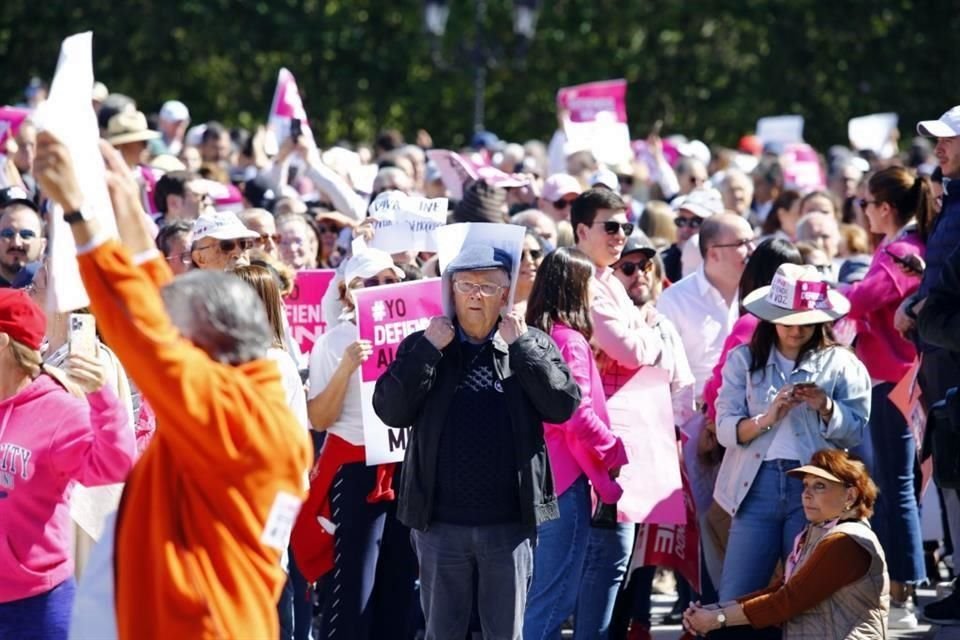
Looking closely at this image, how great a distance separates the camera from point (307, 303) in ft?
31.7

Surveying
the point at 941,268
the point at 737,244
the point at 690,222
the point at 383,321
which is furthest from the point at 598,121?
the point at 383,321

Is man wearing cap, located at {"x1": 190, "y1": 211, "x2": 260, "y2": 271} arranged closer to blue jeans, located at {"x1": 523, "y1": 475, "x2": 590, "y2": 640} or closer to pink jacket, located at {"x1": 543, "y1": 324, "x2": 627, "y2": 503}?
pink jacket, located at {"x1": 543, "y1": 324, "x2": 627, "y2": 503}

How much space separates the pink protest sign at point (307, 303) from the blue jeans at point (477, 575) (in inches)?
104

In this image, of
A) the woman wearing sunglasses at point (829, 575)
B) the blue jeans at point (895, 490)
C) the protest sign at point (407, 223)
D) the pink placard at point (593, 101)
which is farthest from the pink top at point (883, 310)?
the pink placard at point (593, 101)

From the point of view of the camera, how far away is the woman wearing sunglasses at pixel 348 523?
802 cm

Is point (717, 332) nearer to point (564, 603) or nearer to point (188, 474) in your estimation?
point (564, 603)

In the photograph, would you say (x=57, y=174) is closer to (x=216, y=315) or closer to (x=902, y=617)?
(x=216, y=315)

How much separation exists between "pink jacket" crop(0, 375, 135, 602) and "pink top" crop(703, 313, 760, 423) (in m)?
3.41

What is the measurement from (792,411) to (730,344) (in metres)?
0.63

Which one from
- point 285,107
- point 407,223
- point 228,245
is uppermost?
point 285,107

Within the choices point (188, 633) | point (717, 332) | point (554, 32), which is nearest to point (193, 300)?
point (188, 633)

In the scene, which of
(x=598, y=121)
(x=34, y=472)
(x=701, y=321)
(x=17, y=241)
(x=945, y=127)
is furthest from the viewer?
(x=598, y=121)

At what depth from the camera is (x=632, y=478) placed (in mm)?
8492

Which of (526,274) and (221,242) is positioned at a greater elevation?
(221,242)
